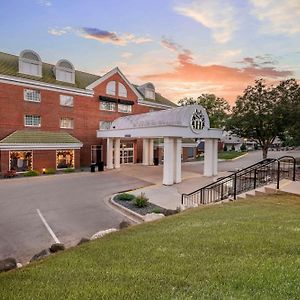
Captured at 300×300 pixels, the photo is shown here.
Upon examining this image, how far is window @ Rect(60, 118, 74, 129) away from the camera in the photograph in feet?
112

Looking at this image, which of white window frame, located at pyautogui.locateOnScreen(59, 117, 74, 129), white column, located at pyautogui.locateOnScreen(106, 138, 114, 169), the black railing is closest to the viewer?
the black railing

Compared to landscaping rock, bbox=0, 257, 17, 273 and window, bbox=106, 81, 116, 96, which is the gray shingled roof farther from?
landscaping rock, bbox=0, 257, 17, 273

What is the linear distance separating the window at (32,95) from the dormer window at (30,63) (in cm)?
212

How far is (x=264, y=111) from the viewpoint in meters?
32.8

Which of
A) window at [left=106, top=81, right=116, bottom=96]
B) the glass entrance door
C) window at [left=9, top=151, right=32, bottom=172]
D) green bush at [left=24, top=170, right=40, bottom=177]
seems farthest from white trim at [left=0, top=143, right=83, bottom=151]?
window at [left=106, top=81, right=116, bottom=96]

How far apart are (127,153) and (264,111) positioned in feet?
62.2

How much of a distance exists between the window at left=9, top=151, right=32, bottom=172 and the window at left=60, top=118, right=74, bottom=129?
6245 mm

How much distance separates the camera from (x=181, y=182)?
81.3 feet

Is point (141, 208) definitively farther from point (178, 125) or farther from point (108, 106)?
point (108, 106)

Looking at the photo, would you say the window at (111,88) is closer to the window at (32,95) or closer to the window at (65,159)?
the window at (32,95)

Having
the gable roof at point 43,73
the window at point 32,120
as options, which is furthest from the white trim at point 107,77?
the window at point 32,120

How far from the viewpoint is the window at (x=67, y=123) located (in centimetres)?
3422

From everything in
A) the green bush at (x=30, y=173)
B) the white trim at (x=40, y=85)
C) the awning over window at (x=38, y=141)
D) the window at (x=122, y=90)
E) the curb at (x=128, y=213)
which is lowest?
the curb at (x=128, y=213)

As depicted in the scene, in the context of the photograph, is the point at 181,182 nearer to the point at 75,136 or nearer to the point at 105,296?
the point at 75,136
